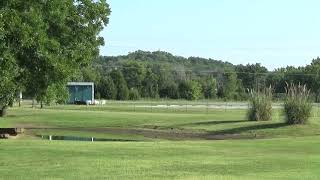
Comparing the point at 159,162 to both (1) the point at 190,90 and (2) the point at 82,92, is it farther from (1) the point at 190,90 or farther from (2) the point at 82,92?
(1) the point at 190,90

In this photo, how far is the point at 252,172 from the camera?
16.5m

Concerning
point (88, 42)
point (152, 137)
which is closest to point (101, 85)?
point (152, 137)

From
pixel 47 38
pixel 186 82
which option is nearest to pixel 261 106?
pixel 47 38

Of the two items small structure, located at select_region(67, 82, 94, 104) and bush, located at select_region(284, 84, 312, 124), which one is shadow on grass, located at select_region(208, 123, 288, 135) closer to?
bush, located at select_region(284, 84, 312, 124)

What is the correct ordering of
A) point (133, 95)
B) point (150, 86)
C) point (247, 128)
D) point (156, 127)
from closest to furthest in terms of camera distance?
point (247, 128)
point (156, 127)
point (133, 95)
point (150, 86)

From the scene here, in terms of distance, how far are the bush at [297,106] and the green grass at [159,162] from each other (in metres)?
15.0

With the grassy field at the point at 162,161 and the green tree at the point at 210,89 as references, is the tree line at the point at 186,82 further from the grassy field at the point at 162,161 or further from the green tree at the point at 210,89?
the grassy field at the point at 162,161

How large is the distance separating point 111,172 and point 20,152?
6.80 m

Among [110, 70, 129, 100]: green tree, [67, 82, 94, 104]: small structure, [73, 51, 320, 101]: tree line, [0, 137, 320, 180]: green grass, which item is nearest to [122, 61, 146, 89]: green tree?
[73, 51, 320, 101]: tree line

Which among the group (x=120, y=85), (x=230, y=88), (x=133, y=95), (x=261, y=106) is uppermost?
(x=120, y=85)

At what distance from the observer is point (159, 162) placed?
18.7 m

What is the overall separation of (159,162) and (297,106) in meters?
23.5

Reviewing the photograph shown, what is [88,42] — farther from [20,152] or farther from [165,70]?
[165,70]

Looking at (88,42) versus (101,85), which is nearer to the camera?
(88,42)
